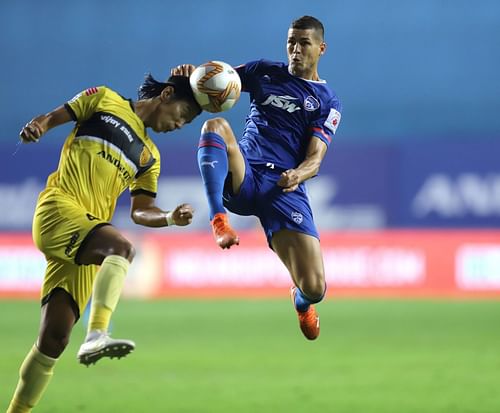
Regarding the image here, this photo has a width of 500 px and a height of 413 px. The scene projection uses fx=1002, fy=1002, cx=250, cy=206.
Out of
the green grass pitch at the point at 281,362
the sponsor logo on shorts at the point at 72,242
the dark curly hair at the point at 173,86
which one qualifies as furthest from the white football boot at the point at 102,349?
the green grass pitch at the point at 281,362

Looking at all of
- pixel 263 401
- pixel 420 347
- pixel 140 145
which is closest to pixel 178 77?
pixel 140 145

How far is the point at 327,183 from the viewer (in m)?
17.6

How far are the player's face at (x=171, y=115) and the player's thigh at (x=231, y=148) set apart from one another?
0.78 m

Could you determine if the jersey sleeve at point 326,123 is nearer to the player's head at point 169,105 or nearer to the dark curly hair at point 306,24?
the dark curly hair at point 306,24

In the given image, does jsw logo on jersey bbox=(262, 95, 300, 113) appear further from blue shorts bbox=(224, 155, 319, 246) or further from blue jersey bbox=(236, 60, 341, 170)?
blue shorts bbox=(224, 155, 319, 246)

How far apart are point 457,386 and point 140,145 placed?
3.89 metres

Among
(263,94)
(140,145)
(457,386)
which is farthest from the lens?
(457,386)

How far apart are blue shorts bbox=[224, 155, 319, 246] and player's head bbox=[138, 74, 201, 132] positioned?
1.09 m

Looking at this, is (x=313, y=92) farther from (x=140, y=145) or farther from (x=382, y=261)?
(x=382, y=261)

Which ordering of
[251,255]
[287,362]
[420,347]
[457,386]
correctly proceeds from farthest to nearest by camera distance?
[251,255] < [420,347] < [287,362] < [457,386]

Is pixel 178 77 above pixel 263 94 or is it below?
below

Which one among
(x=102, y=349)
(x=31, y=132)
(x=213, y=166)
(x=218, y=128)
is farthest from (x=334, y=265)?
(x=102, y=349)

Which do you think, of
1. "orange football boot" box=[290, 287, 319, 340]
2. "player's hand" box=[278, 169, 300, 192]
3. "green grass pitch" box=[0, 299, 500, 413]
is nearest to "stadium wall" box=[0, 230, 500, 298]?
"green grass pitch" box=[0, 299, 500, 413]

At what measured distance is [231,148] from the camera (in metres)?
6.61
